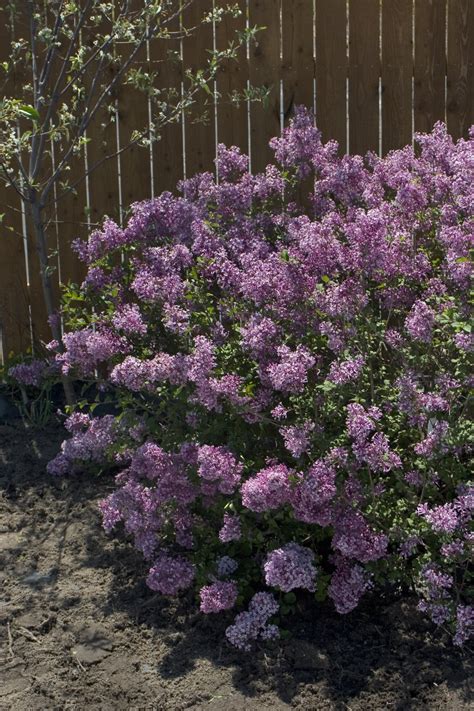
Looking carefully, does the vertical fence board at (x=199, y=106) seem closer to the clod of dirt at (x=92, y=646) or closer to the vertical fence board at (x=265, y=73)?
the vertical fence board at (x=265, y=73)

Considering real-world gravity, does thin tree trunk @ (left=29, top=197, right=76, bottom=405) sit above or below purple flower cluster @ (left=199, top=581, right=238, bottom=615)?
above

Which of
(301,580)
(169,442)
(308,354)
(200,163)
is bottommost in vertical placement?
(301,580)

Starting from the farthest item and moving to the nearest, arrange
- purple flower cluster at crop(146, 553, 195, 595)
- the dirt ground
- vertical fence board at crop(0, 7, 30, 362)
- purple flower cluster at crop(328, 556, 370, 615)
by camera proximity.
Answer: vertical fence board at crop(0, 7, 30, 362) → purple flower cluster at crop(146, 553, 195, 595) → purple flower cluster at crop(328, 556, 370, 615) → the dirt ground

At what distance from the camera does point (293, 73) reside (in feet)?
18.6

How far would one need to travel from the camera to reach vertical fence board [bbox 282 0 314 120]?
5613 millimetres

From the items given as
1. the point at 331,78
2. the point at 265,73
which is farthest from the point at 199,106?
the point at 331,78

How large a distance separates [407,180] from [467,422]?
3.71 ft

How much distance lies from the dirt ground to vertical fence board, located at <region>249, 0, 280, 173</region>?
2.70 meters

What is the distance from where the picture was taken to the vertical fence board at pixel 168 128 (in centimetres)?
563

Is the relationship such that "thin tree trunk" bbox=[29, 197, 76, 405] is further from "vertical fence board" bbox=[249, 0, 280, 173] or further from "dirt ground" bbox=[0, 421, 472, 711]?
"dirt ground" bbox=[0, 421, 472, 711]

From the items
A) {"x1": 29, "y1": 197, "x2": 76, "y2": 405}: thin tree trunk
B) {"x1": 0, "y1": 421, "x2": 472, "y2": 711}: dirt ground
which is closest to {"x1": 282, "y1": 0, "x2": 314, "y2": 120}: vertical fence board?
{"x1": 29, "y1": 197, "x2": 76, "y2": 405}: thin tree trunk

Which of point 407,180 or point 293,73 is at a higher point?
point 293,73

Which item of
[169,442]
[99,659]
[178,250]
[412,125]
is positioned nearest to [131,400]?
[169,442]

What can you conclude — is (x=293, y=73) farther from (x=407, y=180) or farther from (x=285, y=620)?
(x=285, y=620)
